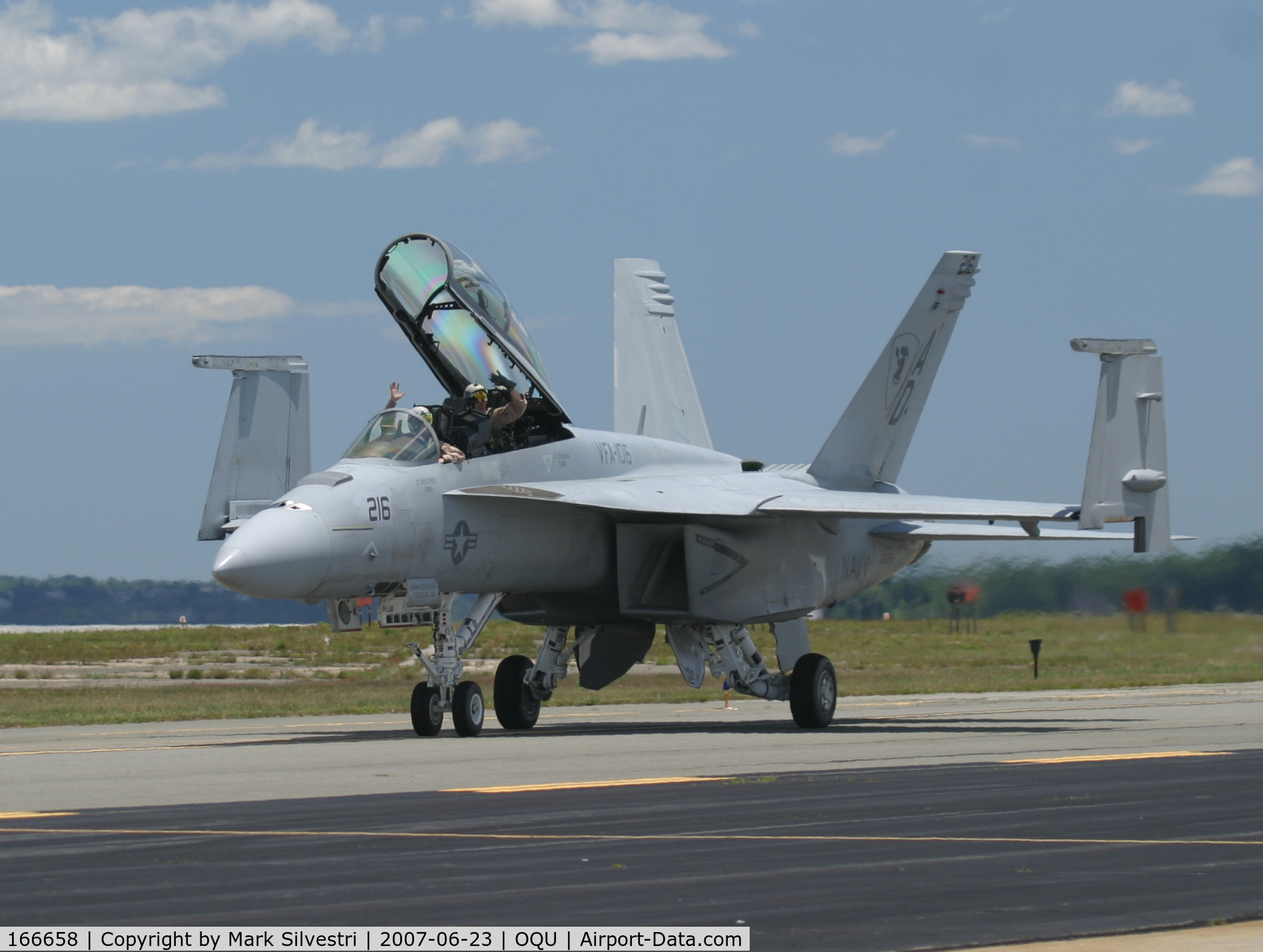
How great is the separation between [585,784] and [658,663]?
28156mm

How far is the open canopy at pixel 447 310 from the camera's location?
695 inches

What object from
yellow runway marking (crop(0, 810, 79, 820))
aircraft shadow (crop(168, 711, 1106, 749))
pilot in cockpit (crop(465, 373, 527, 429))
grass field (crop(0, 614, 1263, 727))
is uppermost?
pilot in cockpit (crop(465, 373, 527, 429))

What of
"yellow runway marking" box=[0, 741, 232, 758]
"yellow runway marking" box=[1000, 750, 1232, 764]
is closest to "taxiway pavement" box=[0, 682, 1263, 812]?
"yellow runway marking" box=[0, 741, 232, 758]

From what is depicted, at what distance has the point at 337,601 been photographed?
16891 millimetres

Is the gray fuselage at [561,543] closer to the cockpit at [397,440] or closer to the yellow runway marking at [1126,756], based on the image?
the cockpit at [397,440]

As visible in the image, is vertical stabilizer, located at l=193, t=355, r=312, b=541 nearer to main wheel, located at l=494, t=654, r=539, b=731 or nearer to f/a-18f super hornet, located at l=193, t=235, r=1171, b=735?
f/a-18f super hornet, located at l=193, t=235, r=1171, b=735

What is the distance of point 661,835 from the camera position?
28.7 feet

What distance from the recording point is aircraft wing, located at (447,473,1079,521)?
17.9m

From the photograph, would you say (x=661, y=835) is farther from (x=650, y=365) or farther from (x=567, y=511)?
(x=650, y=365)

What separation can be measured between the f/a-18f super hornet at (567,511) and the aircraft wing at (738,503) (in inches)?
1.8

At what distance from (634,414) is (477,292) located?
317 inches

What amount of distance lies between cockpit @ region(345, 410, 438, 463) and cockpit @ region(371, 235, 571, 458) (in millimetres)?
270

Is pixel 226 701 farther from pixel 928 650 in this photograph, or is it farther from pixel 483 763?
pixel 928 650

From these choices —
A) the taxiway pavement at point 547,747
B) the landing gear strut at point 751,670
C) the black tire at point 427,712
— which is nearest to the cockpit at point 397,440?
the black tire at point 427,712
